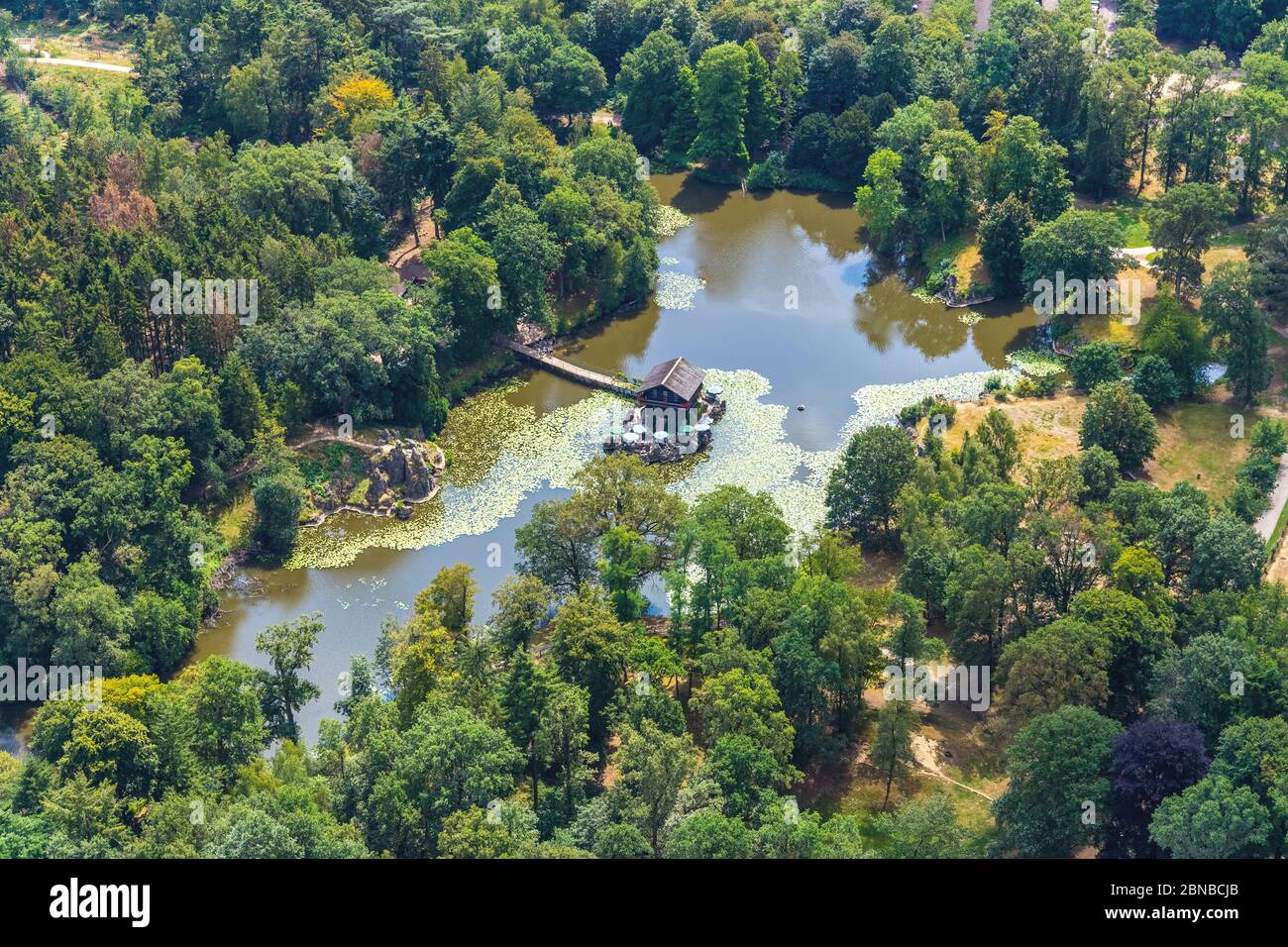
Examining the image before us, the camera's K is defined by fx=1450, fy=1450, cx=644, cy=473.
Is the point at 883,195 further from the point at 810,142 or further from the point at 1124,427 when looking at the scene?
the point at 1124,427

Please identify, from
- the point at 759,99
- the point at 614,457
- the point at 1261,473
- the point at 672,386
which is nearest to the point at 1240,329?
the point at 1261,473

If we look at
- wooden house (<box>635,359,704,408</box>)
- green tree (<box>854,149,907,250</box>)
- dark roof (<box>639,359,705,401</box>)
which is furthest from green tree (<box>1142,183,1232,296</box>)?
wooden house (<box>635,359,704,408</box>)

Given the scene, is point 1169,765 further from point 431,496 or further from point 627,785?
point 431,496

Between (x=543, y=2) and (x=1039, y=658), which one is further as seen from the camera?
(x=543, y=2)

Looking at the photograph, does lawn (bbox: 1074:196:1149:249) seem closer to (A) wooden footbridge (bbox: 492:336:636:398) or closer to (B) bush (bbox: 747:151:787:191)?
(B) bush (bbox: 747:151:787:191)

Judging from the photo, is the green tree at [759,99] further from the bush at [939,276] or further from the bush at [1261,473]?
the bush at [1261,473]
